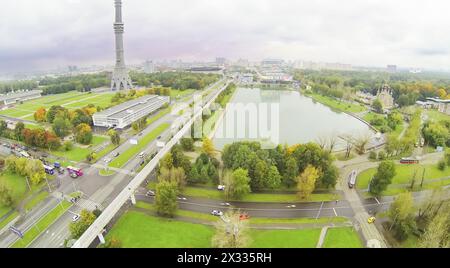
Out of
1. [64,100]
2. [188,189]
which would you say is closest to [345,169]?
[188,189]

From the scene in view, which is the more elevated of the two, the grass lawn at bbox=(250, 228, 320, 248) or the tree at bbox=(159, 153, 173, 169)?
the tree at bbox=(159, 153, 173, 169)

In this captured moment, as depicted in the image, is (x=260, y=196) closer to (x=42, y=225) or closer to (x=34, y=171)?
(x=42, y=225)

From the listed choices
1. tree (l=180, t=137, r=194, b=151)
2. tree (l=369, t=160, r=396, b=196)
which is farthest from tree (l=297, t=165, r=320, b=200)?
tree (l=180, t=137, r=194, b=151)

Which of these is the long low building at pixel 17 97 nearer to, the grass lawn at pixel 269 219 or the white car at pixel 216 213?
the grass lawn at pixel 269 219

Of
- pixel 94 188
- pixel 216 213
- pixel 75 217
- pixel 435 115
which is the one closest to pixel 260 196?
pixel 216 213

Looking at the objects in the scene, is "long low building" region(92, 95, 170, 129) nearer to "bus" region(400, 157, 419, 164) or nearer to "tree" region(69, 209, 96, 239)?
"tree" region(69, 209, 96, 239)

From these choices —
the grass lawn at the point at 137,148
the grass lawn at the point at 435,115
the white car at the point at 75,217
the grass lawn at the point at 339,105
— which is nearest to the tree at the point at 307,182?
the white car at the point at 75,217
